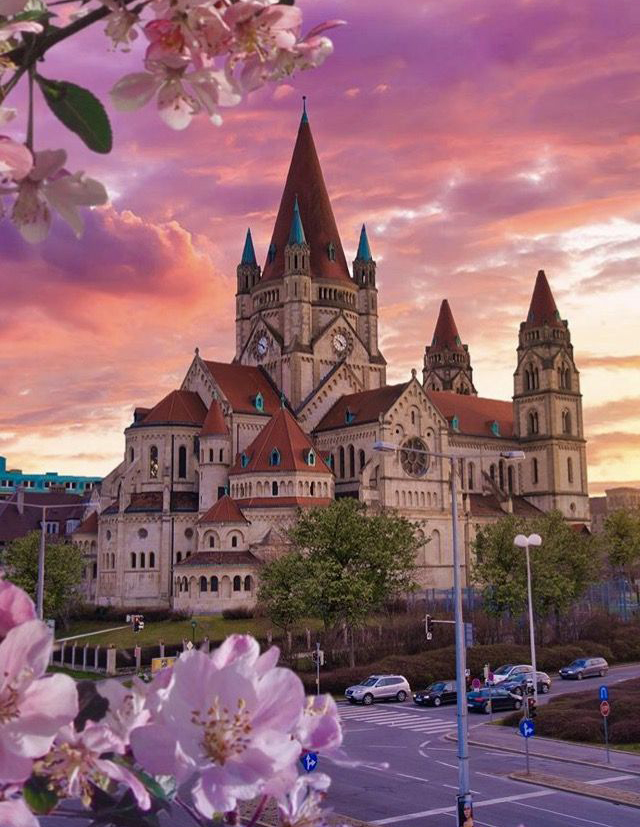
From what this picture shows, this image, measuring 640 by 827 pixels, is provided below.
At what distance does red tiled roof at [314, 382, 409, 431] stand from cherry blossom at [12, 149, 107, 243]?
282ft

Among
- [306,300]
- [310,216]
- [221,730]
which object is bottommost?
[221,730]

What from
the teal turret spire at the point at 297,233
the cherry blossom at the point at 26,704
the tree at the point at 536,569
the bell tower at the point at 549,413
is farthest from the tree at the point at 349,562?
the cherry blossom at the point at 26,704

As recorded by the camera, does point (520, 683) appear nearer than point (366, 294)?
Yes

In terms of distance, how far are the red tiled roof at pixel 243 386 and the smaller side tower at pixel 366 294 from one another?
538 inches

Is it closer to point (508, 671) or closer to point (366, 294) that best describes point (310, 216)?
point (366, 294)

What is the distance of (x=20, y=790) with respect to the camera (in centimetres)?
215

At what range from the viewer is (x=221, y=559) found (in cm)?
7650

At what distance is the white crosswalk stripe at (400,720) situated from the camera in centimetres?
4238

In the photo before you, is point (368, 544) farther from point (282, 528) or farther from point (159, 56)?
point (159, 56)

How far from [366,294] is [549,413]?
2750cm

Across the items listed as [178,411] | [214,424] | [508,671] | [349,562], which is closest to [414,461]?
[214,424]

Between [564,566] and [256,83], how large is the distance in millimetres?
74697

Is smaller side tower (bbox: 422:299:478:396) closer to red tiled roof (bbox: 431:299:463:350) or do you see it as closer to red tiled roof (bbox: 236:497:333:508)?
red tiled roof (bbox: 431:299:463:350)

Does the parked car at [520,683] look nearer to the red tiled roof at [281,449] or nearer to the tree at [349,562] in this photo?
the tree at [349,562]
